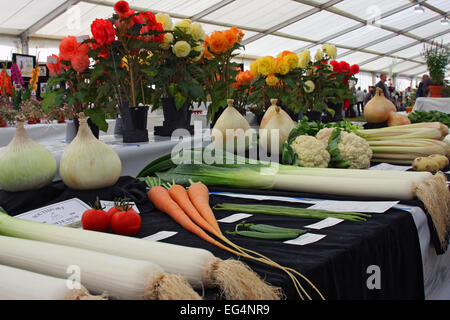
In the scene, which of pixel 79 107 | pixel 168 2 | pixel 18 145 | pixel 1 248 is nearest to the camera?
pixel 1 248

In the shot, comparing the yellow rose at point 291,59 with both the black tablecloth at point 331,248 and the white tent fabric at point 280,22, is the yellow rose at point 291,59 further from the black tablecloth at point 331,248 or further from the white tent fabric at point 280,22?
the white tent fabric at point 280,22

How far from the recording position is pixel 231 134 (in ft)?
5.93

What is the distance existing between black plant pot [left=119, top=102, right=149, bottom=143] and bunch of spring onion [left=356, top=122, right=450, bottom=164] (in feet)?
3.75

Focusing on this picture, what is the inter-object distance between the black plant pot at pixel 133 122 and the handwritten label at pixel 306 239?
1421mm

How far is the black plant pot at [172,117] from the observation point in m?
2.36

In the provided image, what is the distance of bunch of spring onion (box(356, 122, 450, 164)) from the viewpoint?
1836mm

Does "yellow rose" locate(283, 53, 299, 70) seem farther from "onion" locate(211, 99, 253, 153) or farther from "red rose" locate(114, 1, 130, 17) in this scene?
"red rose" locate(114, 1, 130, 17)

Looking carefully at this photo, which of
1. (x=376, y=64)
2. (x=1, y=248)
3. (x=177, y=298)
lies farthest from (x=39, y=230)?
(x=376, y=64)

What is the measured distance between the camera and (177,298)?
1.82 ft

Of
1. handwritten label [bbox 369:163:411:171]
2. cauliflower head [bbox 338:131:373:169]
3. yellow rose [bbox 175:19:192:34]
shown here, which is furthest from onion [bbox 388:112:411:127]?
yellow rose [bbox 175:19:192:34]

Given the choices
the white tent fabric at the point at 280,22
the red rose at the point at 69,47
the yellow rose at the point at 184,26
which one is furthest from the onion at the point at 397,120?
the white tent fabric at the point at 280,22

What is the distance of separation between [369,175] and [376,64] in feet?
71.2

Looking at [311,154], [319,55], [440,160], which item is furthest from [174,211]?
[319,55]
